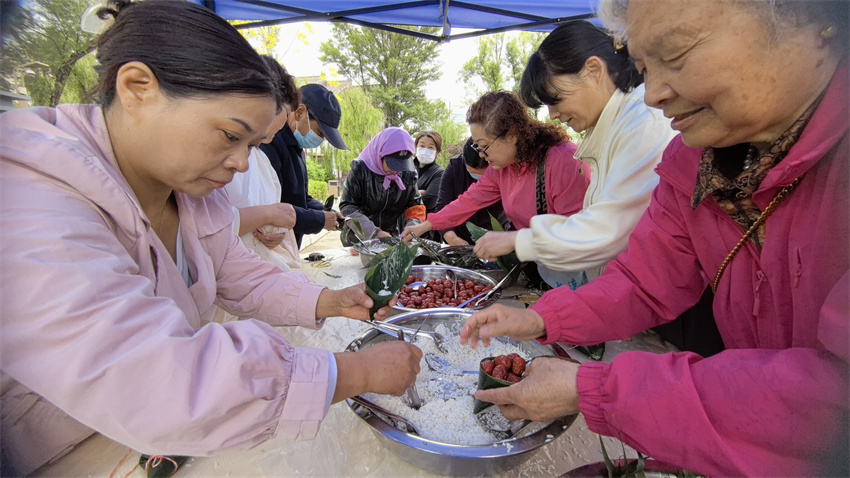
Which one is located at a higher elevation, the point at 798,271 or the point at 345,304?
the point at 798,271

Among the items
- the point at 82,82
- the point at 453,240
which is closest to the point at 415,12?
the point at 453,240

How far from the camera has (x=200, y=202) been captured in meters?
1.46

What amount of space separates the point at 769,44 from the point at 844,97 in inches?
7.0

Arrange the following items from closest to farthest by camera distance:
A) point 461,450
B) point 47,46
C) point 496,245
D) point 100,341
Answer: point 100,341
point 461,450
point 47,46
point 496,245

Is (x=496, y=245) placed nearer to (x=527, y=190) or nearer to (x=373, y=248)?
(x=527, y=190)

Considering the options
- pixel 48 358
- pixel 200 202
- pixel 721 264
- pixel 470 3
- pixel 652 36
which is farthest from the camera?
pixel 470 3

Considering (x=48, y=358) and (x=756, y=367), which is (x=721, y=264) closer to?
(x=756, y=367)

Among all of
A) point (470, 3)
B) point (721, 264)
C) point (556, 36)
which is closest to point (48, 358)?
point (721, 264)

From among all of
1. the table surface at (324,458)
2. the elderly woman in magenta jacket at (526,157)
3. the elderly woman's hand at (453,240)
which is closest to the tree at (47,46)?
the table surface at (324,458)

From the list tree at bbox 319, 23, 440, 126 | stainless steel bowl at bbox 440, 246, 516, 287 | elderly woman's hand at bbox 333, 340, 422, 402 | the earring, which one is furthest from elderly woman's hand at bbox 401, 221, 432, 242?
tree at bbox 319, 23, 440, 126

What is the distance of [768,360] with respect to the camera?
0.84 metres

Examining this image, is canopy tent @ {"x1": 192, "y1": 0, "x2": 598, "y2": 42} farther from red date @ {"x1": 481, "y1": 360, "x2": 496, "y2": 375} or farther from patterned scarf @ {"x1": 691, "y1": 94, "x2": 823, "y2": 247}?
red date @ {"x1": 481, "y1": 360, "x2": 496, "y2": 375}

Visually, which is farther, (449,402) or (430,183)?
(430,183)

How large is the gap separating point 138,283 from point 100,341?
152mm
